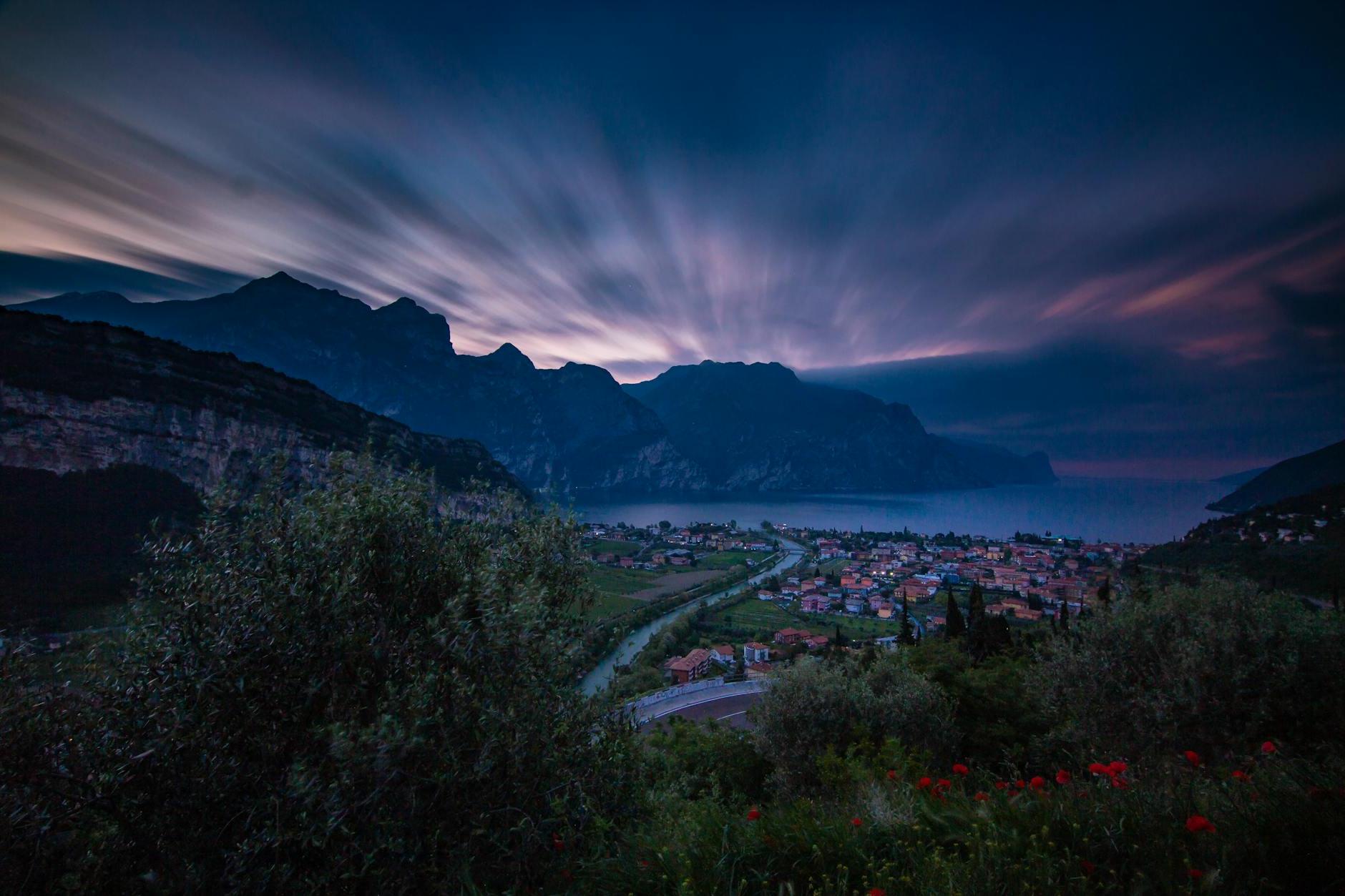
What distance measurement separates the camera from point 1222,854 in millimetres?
2672

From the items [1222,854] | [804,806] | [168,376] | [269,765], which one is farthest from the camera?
[168,376]

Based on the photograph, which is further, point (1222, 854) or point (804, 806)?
point (804, 806)

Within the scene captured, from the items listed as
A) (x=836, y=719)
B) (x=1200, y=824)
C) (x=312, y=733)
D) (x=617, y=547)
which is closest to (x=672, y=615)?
(x=617, y=547)

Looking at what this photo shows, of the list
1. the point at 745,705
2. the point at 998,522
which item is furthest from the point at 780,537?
the point at 745,705

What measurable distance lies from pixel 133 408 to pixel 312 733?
57007 millimetres

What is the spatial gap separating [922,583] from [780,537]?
196 ft

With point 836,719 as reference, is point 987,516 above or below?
above

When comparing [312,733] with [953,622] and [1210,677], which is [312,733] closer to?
[1210,677]

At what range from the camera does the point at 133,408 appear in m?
41.6

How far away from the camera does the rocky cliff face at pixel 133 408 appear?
3475cm

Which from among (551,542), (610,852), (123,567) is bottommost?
(123,567)

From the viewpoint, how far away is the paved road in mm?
23734

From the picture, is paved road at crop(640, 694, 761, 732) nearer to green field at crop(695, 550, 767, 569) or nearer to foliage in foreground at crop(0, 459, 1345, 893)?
foliage in foreground at crop(0, 459, 1345, 893)

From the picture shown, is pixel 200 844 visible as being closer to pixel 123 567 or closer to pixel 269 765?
pixel 269 765
